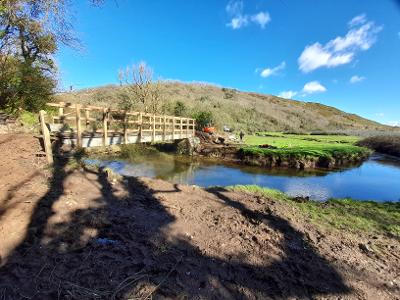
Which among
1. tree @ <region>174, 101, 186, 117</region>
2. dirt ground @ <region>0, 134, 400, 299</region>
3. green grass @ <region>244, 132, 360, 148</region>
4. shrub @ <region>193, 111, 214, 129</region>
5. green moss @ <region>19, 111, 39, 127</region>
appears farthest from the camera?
tree @ <region>174, 101, 186, 117</region>

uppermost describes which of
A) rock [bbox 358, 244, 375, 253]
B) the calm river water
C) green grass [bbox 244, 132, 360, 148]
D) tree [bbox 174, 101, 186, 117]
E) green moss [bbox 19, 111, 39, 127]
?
tree [bbox 174, 101, 186, 117]

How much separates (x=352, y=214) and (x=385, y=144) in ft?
98.7

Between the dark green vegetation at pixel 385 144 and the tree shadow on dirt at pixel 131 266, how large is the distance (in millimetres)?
30727

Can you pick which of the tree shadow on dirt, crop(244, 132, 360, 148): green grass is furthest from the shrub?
the tree shadow on dirt

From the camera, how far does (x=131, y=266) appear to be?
4098mm

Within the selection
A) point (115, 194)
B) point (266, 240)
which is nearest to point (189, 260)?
point (266, 240)

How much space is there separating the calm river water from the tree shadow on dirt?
771 centimetres

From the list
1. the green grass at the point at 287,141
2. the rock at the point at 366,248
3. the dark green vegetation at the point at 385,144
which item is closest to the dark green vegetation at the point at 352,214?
the rock at the point at 366,248

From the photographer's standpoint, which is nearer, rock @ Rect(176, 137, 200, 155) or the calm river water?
the calm river water

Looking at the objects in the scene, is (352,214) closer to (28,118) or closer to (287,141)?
(28,118)

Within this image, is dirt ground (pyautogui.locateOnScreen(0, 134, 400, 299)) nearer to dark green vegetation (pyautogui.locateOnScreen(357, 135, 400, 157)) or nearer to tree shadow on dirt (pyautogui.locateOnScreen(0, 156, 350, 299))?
tree shadow on dirt (pyautogui.locateOnScreen(0, 156, 350, 299))

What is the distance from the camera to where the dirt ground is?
3.74m

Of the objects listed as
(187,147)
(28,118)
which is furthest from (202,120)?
(28,118)

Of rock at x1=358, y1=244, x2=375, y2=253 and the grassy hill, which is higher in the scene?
the grassy hill
